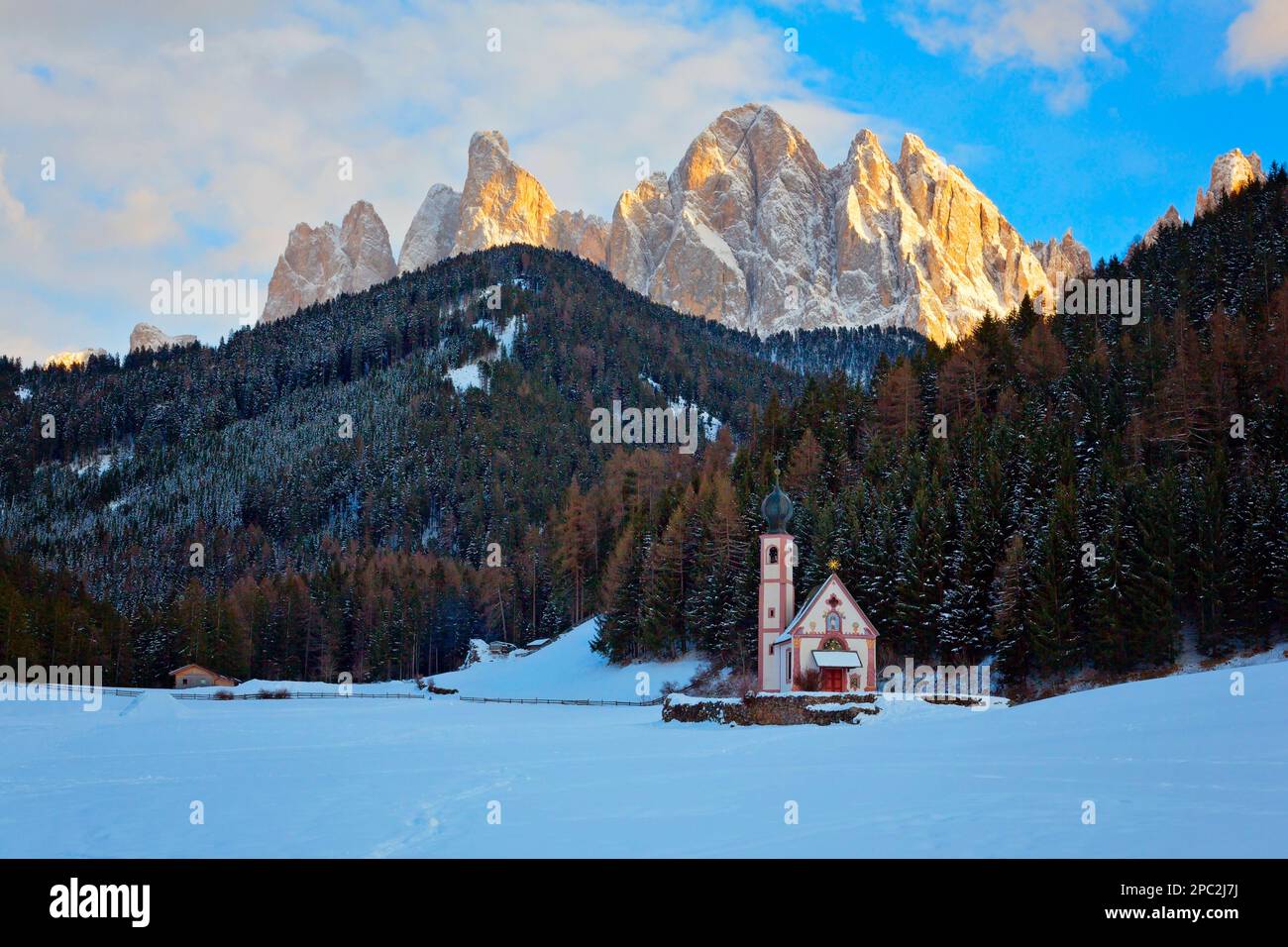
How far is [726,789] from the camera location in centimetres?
2011

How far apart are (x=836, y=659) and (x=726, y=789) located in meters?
32.5

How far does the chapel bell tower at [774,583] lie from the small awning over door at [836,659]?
420cm

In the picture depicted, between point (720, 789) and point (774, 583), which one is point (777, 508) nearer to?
point (774, 583)

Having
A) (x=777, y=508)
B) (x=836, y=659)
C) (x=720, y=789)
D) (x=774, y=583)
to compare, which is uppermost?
(x=777, y=508)

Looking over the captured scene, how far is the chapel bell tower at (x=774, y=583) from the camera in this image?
184 ft

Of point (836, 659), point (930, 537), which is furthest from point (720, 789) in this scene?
point (930, 537)

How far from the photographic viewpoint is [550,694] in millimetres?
73000

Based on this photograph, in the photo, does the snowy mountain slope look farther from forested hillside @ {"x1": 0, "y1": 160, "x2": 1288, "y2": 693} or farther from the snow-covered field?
forested hillside @ {"x1": 0, "y1": 160, "x2": 1288, "y2": 693}

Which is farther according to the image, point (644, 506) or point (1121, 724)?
point (644, 506)

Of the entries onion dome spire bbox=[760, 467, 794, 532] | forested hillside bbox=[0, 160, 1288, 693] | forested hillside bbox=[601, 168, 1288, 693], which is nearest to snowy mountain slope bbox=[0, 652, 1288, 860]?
forested hillside bbox=[601, 168, 1288, 693]
